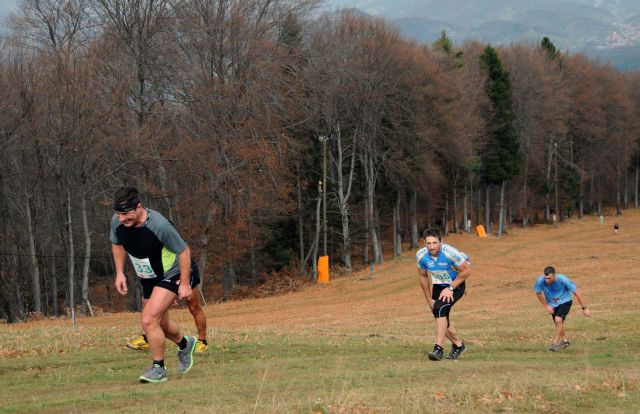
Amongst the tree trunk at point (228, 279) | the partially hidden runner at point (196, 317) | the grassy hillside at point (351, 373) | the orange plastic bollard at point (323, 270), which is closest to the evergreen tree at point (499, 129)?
the orange plastic bollard at point (323, 270)

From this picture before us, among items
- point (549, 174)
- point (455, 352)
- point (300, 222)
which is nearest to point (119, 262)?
point (455, 352)

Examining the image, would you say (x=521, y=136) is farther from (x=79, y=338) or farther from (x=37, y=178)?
(x=79, y=338)

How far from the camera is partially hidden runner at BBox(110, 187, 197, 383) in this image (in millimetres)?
8891

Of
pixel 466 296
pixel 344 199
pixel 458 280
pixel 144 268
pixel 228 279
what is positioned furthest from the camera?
pixel 344 199

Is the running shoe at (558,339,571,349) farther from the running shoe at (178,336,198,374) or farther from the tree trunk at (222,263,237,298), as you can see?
the tree trunk at (222,263,237,298)

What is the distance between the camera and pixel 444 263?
38.0 ft

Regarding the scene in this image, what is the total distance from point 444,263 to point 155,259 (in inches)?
178

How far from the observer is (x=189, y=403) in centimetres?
778

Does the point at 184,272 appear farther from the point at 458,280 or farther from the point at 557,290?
the point at 557,290

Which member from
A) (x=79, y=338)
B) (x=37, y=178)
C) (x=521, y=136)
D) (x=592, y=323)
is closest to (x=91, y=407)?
(x=79, y=338)

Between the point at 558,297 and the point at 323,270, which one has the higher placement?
the point at 558,297

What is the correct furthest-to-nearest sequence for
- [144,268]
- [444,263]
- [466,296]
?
[466,296] < [444,263] < [144,268]

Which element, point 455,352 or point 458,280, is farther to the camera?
point 455,352

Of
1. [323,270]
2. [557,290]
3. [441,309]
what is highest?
[441,309]
